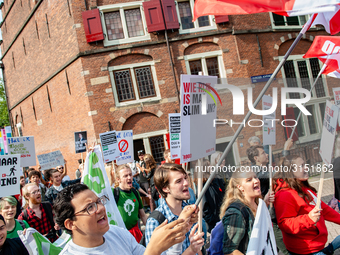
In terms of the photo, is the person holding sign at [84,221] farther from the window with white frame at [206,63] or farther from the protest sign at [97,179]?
the window with white frame at [206,63]

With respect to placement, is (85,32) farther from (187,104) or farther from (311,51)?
(187,104)

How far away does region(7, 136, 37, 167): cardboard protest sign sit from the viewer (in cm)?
743

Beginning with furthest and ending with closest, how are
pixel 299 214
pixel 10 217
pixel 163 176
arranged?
pixel 10 217 < pixel 299 214 < pixel 163 176

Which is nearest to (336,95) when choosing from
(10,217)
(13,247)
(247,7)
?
(247,7)

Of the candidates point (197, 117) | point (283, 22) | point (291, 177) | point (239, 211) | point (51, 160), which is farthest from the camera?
point (283, 22)

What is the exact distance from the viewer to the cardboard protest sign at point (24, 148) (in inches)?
293

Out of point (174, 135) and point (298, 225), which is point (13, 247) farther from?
point (174, 135)

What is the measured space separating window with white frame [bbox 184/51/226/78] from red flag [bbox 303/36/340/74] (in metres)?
10.1

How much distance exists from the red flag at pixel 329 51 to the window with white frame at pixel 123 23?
35.2 feet

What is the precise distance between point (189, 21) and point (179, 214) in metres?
13.5

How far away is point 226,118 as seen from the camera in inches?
112

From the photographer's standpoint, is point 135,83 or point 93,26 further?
point 135,83

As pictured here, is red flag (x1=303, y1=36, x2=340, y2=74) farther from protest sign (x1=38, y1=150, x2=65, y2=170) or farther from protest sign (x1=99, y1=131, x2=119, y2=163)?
protest sign (x1=38, y1=150, x2=65, y2=170)

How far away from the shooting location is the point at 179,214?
2.71 metres
